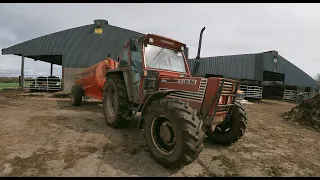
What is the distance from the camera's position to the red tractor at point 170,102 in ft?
11.2

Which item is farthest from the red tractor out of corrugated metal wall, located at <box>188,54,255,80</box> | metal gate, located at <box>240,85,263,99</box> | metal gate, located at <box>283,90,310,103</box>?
metal gate, located at <box>283,90,310,103</box>

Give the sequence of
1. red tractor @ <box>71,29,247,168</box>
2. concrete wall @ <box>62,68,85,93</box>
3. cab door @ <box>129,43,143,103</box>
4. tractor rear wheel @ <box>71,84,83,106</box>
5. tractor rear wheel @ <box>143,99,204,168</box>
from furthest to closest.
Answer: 1. concrete wall @ <box>62,68,85,93</box>
2. tractor rear wheel @ <box>71,84,83,106</box>
3. cab door @ <box>129,43,143,103</box>
4. red tractor @ <box>71,29,247,168</box>
5. tractor rear wheel @ <box>143,99,204,168</box>

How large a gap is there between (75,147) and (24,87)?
56.6 feet

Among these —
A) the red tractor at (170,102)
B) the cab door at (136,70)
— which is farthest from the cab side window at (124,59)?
the cab door at (136,70)

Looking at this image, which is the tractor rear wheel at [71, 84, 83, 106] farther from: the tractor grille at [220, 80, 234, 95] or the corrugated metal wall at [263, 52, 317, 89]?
the corrugated metal wall at [263, 52, 317, 89]

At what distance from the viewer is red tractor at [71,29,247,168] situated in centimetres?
341

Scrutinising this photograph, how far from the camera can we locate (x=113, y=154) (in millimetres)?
4109

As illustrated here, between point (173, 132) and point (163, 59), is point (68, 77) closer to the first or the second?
point (163, 59)

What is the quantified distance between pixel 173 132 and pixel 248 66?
22.6m

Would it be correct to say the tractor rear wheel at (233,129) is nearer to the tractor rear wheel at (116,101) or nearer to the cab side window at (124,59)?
the tractor rear wheel at (116,101)

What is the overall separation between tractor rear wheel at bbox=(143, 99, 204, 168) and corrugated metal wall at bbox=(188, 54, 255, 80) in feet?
70.7

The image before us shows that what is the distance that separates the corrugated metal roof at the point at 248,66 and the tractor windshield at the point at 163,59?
19676 mm

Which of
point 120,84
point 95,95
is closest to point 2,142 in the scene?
point 120,84

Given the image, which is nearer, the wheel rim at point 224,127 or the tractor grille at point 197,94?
the tractor grille at point 197,94
